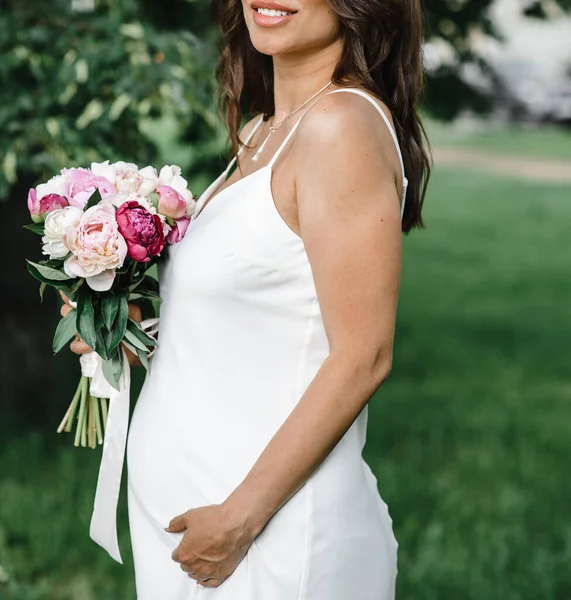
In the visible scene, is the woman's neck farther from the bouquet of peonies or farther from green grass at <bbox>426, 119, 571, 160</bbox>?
green grass at <bbox>426, 119, 571, 160</bbox>

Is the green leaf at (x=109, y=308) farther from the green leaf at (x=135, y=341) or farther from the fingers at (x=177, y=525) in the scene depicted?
the fingers at (x=177, y=525)

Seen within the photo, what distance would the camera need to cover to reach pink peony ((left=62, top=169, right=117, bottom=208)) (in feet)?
6.98

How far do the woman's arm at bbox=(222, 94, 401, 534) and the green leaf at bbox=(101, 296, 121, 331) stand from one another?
46 cm

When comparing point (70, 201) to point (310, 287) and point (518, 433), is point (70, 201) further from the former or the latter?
point (518, 433)

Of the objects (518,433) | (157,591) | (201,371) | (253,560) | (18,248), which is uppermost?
(201,371)

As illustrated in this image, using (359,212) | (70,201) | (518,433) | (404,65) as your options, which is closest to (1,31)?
(70,201)

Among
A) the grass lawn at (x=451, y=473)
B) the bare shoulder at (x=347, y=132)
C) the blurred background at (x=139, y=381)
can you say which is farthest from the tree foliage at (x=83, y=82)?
the bare shoulder at (x=347, y=132)

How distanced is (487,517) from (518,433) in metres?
1.41

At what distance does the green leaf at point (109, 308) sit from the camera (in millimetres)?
2086

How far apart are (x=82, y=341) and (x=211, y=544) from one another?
2.00 feet

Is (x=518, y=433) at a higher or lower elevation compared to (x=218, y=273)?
lower

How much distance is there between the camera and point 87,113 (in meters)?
4.12

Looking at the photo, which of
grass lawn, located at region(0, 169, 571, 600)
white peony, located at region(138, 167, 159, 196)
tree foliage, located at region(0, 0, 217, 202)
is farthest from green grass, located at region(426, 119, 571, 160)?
white peony, located at region(138, 167, 159, 196)

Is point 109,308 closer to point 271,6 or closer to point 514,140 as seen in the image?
point 271,6
